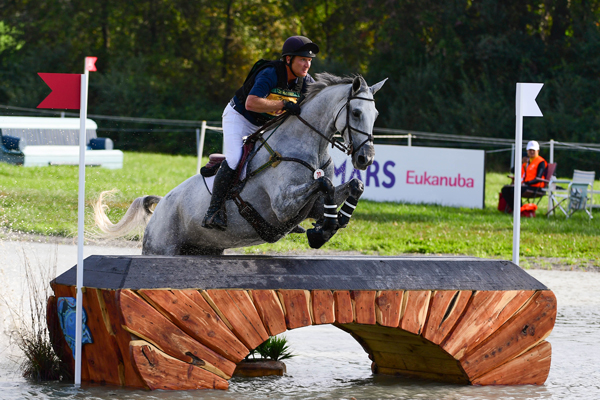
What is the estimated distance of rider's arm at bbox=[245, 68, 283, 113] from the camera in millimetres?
4598

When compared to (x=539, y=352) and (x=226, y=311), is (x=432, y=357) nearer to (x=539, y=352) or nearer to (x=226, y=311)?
(x=539, y=352)

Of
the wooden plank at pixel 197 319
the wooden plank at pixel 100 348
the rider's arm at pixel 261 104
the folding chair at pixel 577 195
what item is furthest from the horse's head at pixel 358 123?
the folding chair at pixel 577 195

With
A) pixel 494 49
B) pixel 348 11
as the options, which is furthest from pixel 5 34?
pixel 494 49

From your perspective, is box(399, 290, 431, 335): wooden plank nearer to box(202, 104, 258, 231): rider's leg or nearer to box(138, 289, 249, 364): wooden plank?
box(138, 289, 249, 364): wooden plank

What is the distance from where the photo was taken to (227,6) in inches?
1302

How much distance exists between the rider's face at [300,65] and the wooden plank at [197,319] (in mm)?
1494

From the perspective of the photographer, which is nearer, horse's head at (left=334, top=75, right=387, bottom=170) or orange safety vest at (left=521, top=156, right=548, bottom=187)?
horse's head at (left=334, top=75, right=387, bottom=170)

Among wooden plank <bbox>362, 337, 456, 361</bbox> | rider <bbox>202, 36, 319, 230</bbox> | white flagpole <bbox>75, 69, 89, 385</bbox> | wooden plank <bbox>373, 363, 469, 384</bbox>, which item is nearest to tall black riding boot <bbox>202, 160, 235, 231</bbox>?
rider <bbox>202, 36, 319, 230</bbox>

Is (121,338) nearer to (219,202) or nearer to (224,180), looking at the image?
(219,202)

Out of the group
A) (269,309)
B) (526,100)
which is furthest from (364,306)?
(526,100)

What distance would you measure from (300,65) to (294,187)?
76 cm

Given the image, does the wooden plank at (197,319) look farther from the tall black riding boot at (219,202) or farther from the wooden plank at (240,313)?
the tall black riding boot at (219,202)

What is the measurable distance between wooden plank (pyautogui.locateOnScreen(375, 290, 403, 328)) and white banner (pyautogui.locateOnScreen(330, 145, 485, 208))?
9.19 m

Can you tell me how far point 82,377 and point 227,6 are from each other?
30.2 meters
